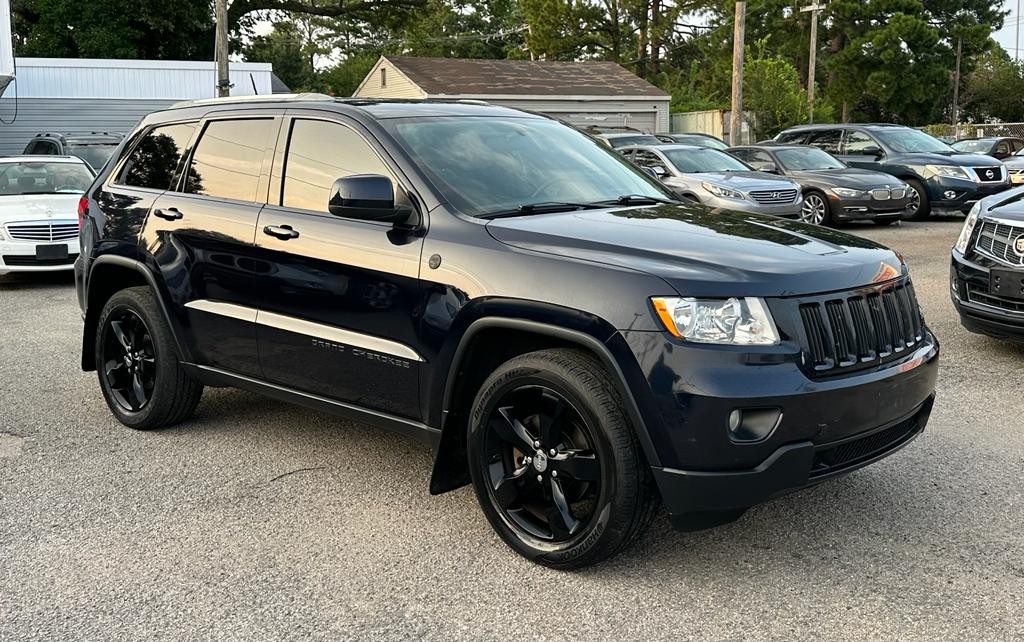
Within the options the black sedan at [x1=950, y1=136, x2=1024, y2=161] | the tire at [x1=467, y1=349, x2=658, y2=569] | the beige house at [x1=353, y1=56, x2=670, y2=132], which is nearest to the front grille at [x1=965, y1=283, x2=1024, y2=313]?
the tire at [x1=467, y1=349, x2=658, y2=569]

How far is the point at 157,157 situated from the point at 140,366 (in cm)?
117

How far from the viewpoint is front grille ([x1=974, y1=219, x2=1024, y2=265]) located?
6695mm

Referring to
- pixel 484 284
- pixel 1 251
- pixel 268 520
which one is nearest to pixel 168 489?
pixel 268 520

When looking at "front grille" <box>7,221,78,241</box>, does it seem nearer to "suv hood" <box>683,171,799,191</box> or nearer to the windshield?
the windshield

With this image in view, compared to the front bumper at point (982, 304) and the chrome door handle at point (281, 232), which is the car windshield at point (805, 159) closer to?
the front bumper at point (982, 304)

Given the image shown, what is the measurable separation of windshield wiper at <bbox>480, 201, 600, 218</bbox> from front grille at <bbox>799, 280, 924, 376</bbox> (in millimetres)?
1254

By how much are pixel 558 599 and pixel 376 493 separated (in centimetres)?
133

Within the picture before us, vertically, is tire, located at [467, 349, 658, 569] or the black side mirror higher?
the black side mirror

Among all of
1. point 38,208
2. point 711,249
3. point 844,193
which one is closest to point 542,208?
point 711,249

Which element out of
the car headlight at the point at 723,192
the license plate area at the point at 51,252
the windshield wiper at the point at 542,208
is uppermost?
the car headlight at the point at 723,192

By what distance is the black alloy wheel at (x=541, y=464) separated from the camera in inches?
145

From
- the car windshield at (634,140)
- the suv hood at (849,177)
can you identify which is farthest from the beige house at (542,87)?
the suv hood at (849,177)

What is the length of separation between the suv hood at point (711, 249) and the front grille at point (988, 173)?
591 inches

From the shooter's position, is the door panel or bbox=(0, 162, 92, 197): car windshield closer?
the door panel
